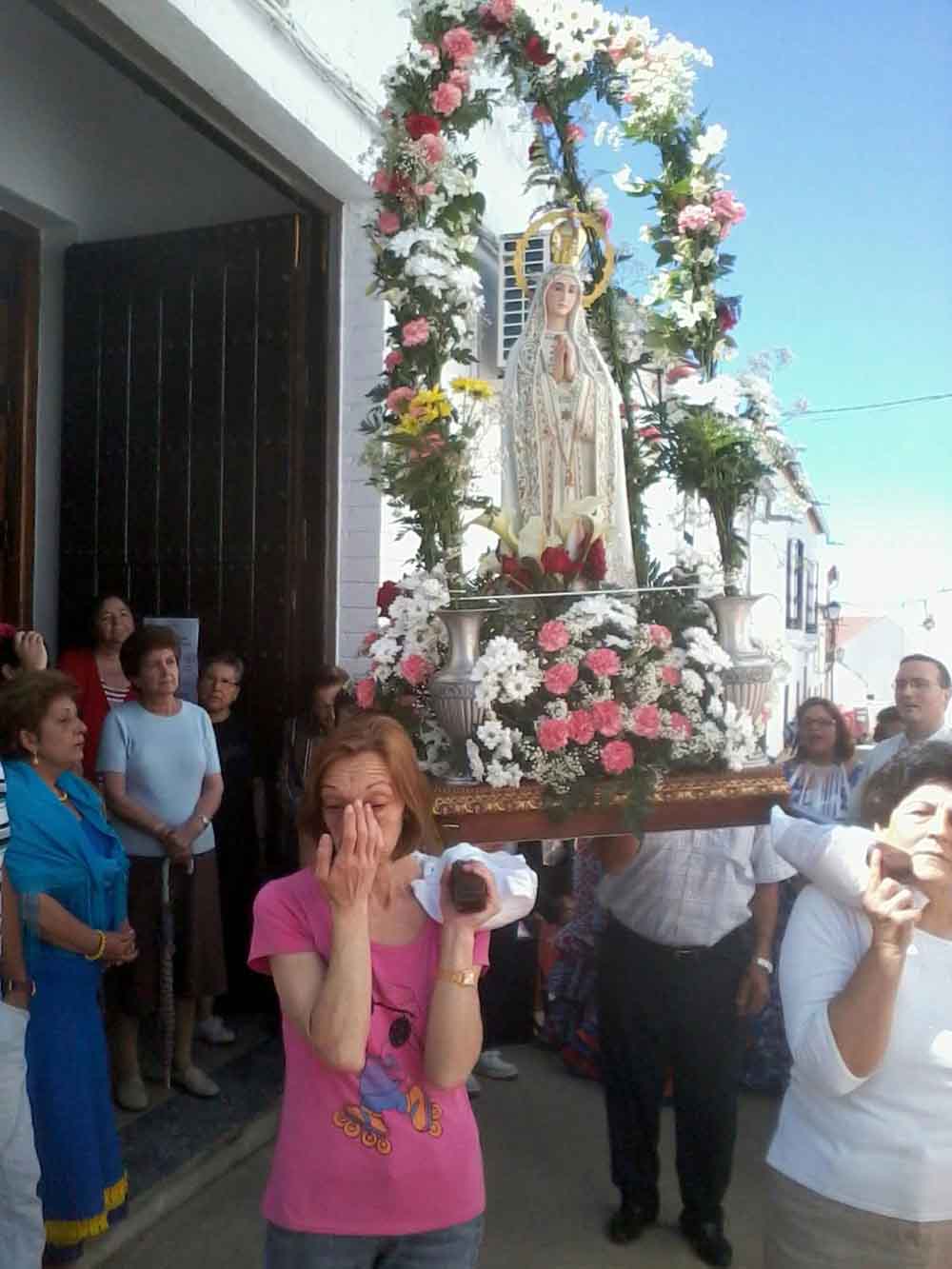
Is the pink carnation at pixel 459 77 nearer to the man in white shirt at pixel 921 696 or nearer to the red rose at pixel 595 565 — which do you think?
the red rose at pixel 595 565

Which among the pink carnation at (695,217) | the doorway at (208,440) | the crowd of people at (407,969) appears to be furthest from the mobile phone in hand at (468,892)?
the doorway at (208,440)

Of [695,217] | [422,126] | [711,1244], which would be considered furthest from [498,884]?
[422,126]

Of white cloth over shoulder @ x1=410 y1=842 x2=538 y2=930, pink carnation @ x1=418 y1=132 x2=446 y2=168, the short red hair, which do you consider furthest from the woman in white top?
pink carnation @ x1=418 y1=132 x2=446 y2=168

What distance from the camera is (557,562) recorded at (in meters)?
2.80

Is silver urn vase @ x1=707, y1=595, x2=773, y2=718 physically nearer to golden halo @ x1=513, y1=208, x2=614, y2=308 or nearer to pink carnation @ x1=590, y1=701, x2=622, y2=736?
pink carnation @ x1=590, y1=701, x2=622, y2=736

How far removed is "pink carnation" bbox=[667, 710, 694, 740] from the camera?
257 cm

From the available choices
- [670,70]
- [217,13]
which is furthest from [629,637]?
[217,13]

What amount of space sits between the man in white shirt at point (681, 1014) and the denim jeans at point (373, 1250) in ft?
4.76

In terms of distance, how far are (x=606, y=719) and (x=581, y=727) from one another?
0.06m

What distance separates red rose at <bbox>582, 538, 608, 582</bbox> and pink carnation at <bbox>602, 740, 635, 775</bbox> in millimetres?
507

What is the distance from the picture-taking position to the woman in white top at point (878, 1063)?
1.64 metres

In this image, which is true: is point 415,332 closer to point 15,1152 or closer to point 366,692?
point 366,692

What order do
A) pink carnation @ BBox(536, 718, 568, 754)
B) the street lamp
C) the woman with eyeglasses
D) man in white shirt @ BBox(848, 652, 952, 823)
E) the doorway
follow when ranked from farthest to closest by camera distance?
the street lamp, the doorway, the woman with eyeglasses, man in white shirt @ BBox(848, 652, 952, 823), pink carnation @ BBox(536, 718, 568, 754)

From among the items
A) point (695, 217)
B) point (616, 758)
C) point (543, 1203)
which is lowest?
point (543, 1203)
